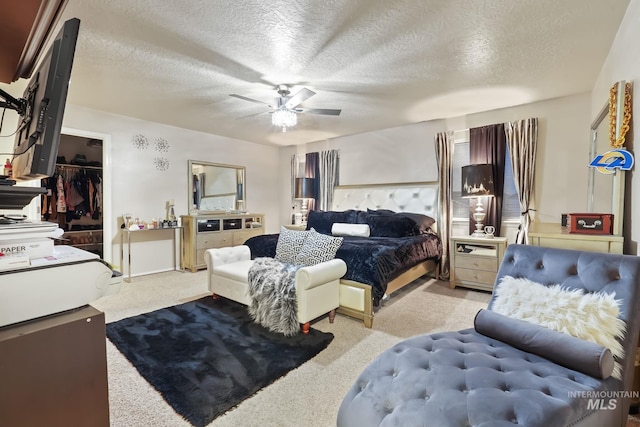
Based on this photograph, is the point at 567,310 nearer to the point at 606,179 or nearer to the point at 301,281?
the point at 301,281

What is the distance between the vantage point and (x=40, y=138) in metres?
0.88

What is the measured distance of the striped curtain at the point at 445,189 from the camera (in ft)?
13.9

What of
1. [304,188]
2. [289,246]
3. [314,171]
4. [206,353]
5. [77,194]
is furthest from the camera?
[314,171]

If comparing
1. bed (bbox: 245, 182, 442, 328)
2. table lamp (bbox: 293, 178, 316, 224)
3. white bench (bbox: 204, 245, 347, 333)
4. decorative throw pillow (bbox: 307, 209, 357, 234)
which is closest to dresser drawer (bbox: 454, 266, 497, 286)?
bed (bbox: 245, 182, 442, 328)

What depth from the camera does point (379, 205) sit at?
4.90 meters

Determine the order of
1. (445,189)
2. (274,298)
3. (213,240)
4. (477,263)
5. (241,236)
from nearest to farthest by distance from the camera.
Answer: (274,298)
(477,263)
(445,189)
(213,240)
(241,236)

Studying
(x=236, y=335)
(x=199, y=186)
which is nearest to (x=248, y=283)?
(x=236, y=335)

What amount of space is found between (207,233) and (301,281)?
2.98 m

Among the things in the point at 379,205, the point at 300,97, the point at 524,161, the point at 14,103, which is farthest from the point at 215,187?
the point at 524,161

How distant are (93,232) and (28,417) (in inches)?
211

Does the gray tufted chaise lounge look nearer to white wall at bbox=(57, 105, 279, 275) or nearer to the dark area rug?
the dark area rug

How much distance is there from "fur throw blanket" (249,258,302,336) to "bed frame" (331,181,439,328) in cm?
58

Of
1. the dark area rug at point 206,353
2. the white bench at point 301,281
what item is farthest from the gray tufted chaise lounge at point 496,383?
the white bench at point 301,281

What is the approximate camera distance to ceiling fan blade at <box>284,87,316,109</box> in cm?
266
